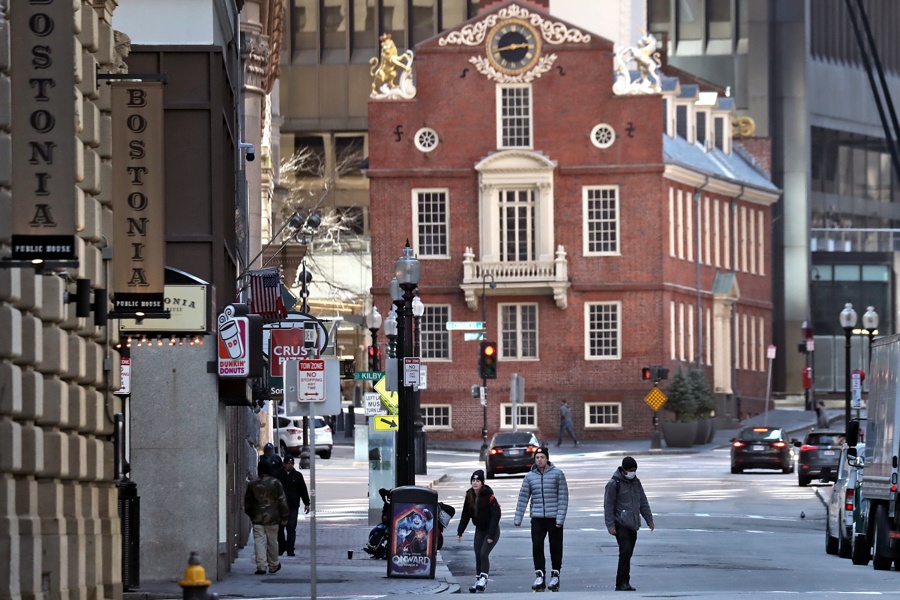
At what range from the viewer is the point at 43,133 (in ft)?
51.1

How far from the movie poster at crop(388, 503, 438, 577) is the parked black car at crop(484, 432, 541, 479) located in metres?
27.6

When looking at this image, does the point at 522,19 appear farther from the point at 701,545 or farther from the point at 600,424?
the point at 701,545

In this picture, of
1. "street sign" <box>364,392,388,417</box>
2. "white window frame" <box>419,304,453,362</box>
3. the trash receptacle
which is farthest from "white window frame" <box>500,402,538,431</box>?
the trash receptacle

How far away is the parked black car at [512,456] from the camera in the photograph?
5556cm

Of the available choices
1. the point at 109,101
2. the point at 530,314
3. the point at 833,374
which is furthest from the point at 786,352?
the point at 109,101

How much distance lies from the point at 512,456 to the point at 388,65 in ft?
89.5

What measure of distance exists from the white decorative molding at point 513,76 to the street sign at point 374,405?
132 ft

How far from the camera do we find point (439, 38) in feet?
260

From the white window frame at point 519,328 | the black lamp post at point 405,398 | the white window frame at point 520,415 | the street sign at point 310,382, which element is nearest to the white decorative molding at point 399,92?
the white window frame at point 519,328

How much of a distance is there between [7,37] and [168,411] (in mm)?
10802

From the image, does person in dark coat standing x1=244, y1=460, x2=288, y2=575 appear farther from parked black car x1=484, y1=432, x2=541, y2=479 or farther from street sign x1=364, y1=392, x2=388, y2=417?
parked black car x1=484, y1=432, x2=541, y2=479

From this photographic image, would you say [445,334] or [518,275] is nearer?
[518,275]

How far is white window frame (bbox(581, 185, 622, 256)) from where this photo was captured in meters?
79.4

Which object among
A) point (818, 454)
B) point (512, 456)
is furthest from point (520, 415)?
point (818, 454)
